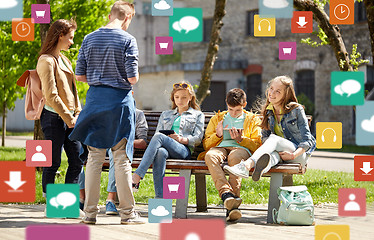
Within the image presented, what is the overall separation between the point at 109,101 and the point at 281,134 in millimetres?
1837

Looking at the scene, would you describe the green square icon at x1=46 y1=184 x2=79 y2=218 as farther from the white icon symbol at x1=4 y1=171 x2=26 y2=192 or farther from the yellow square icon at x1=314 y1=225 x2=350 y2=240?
the yellow square icon at x1=314 y1=225 x2=350 y2=240

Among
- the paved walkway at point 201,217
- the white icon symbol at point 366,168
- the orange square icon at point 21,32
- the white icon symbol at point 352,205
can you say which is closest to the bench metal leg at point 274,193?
the paved walkway at point 201,217

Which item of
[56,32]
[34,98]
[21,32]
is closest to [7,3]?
[21,32]

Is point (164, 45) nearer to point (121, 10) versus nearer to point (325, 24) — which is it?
point (121, 10)

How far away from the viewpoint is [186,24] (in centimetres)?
729

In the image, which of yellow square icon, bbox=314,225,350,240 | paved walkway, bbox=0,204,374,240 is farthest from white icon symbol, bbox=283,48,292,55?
yellow square icon, bbox=314,225,350,240

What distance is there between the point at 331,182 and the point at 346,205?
3970mm

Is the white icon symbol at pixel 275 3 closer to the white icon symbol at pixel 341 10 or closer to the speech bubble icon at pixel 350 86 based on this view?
the white icon symbol at pixel 341 10

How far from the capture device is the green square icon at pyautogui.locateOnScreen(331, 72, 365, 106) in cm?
677

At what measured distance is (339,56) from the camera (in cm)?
1009

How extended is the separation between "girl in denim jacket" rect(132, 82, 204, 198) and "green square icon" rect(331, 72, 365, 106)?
4.45 feet

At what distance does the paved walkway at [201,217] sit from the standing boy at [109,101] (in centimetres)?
33

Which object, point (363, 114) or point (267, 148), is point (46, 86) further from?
point (363, 114)

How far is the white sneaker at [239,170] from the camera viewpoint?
234 inches
